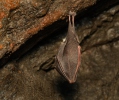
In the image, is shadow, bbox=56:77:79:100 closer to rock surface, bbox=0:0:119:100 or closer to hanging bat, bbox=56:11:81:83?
rock surface, bbox=0:0:119:100

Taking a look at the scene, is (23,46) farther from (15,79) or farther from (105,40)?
(105,40)

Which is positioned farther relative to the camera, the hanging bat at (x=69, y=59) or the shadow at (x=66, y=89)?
the shadow at (x=66, y=89)

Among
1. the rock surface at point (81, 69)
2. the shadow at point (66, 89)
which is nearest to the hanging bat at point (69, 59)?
the rock surface at point (81, 69)

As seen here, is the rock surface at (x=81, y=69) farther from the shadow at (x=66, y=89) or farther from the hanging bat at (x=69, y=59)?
the hanging bat at (x=69, y=59)

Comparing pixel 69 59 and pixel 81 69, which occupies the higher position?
pixel 69 59

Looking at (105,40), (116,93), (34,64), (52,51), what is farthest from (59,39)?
(116,93)

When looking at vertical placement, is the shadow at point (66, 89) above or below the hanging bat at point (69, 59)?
below

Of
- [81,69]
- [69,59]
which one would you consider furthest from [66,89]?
[69,59]

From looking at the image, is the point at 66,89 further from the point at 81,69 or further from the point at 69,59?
the point at 69,59
